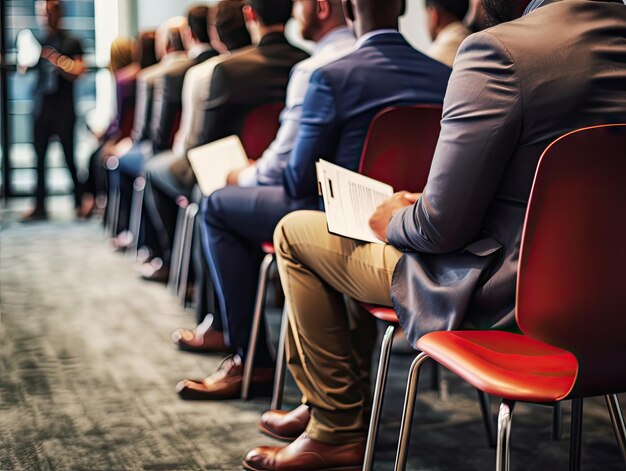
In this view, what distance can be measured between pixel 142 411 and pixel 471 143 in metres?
1.42

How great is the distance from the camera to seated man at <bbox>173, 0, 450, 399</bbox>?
2.18 m

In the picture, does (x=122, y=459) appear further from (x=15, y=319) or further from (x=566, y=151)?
(x=15, y=319)

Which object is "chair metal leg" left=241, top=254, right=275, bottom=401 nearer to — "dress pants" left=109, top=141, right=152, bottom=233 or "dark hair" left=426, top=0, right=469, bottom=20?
"dark hair" left=426, top=0, right=469, bottom=20

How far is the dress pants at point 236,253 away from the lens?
2.59 m

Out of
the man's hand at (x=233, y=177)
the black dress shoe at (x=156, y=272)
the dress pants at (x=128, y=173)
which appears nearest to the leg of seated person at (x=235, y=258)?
the man's hand at (x=233, y=177)

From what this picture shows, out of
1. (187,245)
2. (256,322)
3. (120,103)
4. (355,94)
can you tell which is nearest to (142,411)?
(256,322)

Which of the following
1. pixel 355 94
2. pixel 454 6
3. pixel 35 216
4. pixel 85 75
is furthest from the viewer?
pixel 85 75

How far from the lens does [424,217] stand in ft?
5.13

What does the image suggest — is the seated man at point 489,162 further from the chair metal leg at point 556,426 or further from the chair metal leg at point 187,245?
the chair metal leg at point 187,245

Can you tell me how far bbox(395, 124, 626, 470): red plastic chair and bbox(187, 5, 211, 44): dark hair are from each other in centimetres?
314

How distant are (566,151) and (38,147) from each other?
566 cm

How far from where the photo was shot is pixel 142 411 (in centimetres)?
251

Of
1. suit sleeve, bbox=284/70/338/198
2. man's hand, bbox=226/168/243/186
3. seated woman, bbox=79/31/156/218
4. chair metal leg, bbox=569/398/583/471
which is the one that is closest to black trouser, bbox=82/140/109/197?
seated woman, bbox=79/31/156/218

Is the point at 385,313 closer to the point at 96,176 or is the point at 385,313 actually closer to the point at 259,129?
the point at 259,129
